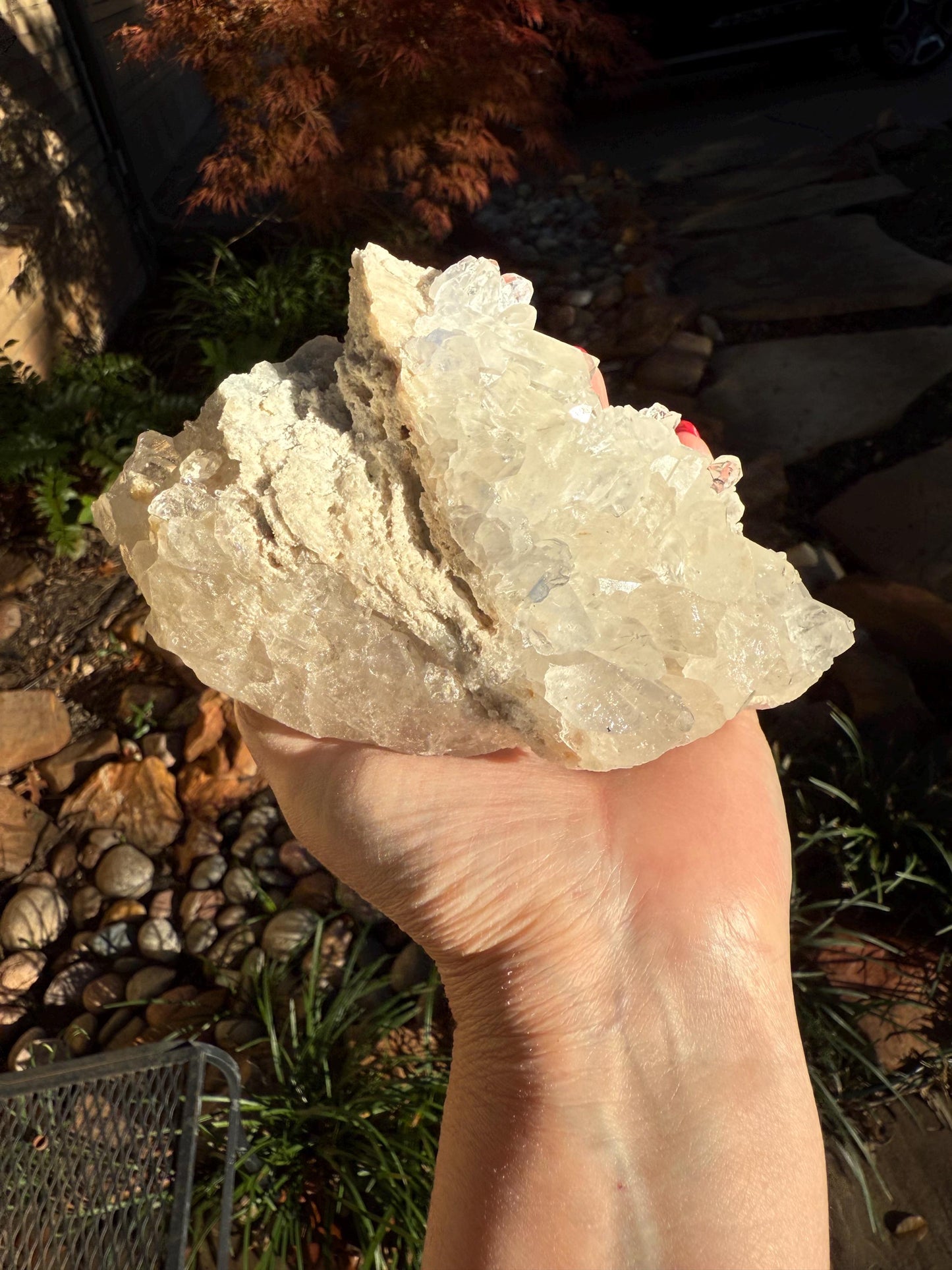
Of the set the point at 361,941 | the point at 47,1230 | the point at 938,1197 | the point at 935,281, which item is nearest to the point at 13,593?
the point at 361,941

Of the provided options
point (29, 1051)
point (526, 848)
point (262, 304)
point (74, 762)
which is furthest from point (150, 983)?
point (262, 304)

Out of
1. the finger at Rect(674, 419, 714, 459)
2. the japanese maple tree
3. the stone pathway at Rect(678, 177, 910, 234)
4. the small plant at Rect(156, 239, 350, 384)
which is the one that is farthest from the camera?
the stone pathway at Rect(678, 177, 910, 234)

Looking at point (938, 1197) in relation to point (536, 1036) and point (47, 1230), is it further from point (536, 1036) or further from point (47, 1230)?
point (47, 1230)

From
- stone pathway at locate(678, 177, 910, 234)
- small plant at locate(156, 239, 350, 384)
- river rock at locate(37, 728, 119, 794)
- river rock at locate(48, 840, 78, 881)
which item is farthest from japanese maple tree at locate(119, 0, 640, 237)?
river rock at locate(48, 840, 78, 881)

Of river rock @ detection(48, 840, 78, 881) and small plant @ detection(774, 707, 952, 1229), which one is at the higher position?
river rock @ detection(48, 840, 78, 881)

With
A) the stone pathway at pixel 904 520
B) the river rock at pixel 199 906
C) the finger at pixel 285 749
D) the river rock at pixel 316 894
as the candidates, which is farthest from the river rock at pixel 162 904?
the stone pathway at pixel 904 520

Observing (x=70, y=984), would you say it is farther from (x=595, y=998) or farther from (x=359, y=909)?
(x=595, y=998)

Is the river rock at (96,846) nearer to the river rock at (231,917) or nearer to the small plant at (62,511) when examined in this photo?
the river rock at (231,917)

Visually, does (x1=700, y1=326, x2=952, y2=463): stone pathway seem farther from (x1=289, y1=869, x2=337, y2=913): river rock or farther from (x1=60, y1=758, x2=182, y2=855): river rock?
(x1=60, y1=758, x2=182, y2=855): river rock
